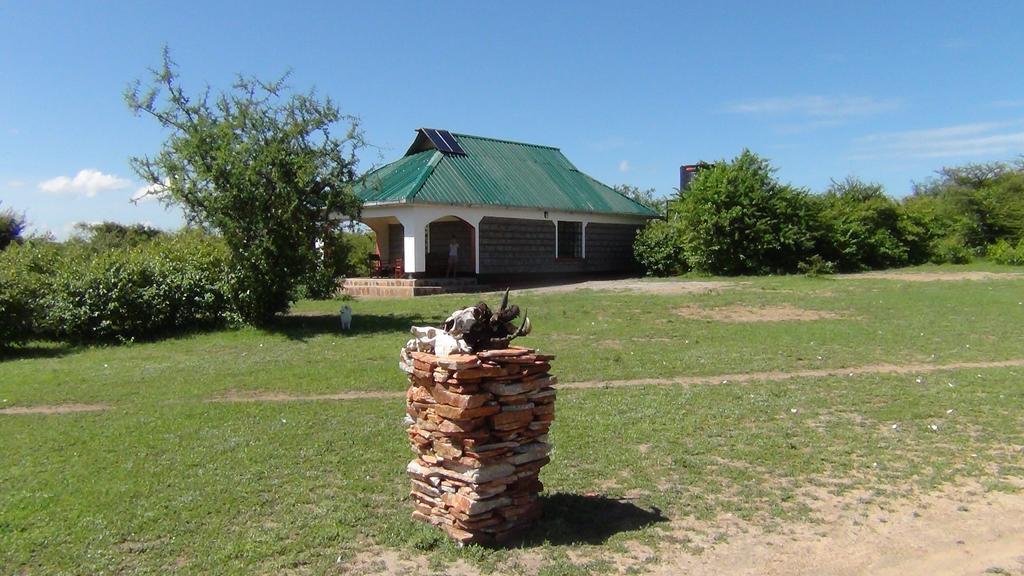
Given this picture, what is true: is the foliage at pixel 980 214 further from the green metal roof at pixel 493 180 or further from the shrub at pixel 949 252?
the green metal roof at pixel 493 180

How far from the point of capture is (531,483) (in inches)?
204

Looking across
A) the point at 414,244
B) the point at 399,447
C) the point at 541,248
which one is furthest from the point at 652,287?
the point at 399,447

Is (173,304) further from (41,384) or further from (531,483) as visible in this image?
(531,483)

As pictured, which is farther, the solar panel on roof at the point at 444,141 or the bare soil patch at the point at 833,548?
the solar panel on roof at the point at 444,141

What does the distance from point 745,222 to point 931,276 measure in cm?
613

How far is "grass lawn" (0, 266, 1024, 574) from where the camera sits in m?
5.01

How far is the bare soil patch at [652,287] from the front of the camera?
21781 millimetres

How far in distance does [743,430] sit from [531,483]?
304 centimetres

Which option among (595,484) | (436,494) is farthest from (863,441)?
(436,494)

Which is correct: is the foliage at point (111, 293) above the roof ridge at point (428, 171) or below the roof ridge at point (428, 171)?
below

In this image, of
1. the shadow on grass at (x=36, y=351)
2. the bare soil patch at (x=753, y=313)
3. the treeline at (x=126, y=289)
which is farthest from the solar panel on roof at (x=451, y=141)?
the shadow on grass at (x=36, y=351)

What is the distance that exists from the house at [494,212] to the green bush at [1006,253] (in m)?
13.3

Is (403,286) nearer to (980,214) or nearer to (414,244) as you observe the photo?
(414,244)

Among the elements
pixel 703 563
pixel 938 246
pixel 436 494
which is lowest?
pixel 703 563
